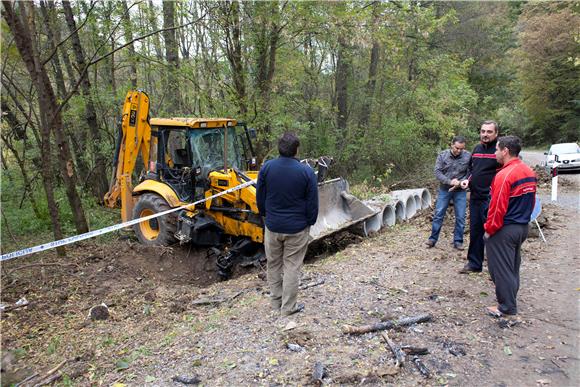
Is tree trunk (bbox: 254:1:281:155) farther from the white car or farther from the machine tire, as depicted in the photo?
the white car

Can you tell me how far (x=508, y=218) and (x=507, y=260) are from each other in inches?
17.3

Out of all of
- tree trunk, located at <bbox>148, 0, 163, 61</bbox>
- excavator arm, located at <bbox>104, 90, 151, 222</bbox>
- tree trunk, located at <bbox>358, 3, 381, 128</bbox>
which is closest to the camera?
excavator arm, located at <bbox>104, 90, 151, 222</bbox>

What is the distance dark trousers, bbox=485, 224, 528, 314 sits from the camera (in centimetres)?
432

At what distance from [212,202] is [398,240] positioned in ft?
11.3

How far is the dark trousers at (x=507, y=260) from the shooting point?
14.2 ft

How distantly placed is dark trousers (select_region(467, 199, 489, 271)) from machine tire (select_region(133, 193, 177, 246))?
5.07m

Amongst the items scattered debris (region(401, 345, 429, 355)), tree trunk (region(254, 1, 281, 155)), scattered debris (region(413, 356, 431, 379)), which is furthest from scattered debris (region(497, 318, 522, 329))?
tree trunk (region(254, 1, 281, 155))

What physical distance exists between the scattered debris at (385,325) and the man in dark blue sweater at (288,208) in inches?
28.6

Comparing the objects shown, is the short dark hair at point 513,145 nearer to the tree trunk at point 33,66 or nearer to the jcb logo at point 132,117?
the tree trunk at point 33,66

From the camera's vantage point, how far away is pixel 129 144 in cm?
816

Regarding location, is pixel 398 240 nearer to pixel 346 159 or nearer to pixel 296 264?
pixel 296 264

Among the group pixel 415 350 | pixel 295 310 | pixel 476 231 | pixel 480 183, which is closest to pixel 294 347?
pixel 295 310

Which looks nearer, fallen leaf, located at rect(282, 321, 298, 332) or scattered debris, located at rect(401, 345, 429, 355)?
scattered debris, located at rect(401, 345, 429, 355)

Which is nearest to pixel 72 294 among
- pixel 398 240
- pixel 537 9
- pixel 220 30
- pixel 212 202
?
pixel 212 202
